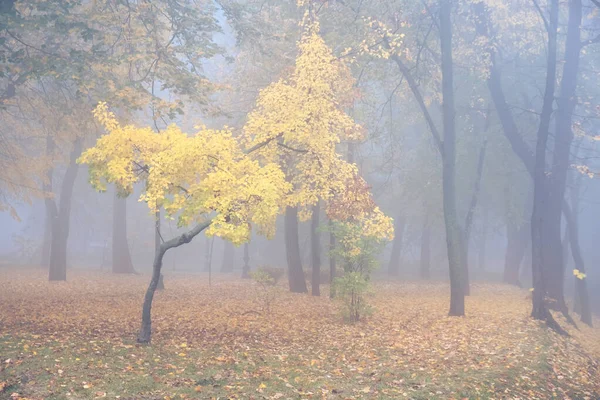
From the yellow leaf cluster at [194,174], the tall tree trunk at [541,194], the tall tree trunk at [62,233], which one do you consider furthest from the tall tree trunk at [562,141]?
the tall tree trunk at [62,233]

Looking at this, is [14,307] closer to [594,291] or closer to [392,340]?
[392,340]

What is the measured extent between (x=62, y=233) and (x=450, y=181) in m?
16.9

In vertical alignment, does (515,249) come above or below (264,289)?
above

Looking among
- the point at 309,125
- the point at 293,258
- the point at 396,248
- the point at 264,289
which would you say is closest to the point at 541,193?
the point at 309,125

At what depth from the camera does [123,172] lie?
345 inches

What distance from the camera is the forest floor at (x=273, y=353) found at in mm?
6863

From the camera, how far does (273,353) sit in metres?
9.20

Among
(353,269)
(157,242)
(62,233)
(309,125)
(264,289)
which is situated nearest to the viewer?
(309,125)

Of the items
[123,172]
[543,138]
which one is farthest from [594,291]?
[123,172]

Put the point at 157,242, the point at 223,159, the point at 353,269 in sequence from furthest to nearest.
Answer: the point at 157,242 → the point at 353,269 → the point at 223,159

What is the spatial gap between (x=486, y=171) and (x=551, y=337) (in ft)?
50.5

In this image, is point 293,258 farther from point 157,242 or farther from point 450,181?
point 450,181

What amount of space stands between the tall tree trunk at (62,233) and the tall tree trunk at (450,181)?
14.7 m

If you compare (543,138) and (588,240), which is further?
(588,240)
